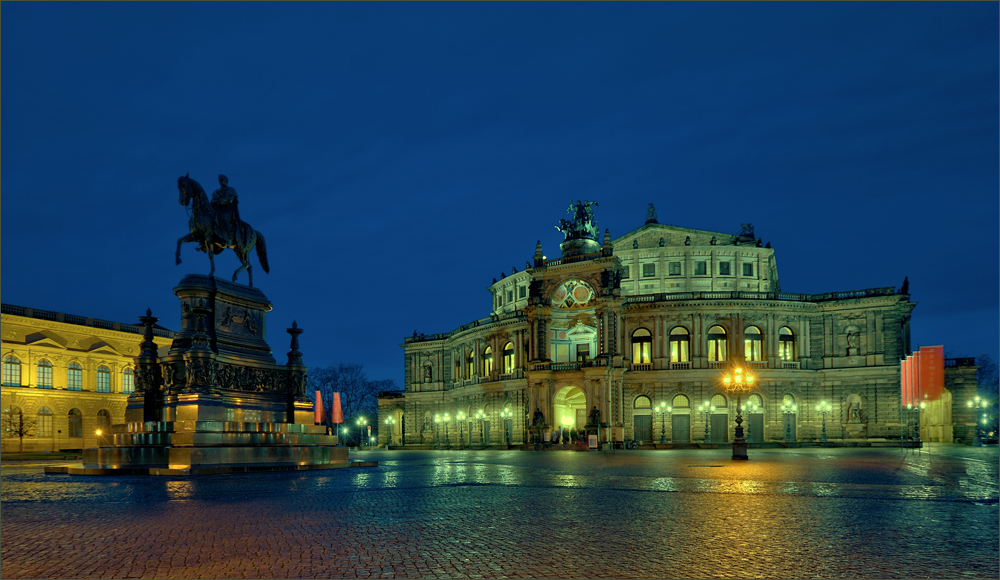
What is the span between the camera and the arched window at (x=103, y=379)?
8100cm

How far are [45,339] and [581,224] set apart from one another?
2122 inches

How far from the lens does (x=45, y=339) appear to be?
76000 mm

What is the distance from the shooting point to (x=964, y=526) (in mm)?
11766

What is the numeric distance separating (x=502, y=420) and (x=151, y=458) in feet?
186

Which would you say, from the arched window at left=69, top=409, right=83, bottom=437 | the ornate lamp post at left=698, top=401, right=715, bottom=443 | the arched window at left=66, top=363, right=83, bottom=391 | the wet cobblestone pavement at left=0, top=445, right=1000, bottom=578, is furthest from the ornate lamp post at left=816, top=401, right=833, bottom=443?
the arched window at left=66, top=363, right=83, bottom=391

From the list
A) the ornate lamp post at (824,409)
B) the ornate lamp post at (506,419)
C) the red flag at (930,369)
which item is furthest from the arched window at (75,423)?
the red flag at (930,369)

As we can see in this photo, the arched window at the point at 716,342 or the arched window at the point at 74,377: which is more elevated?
the arched window at the point at 716,342

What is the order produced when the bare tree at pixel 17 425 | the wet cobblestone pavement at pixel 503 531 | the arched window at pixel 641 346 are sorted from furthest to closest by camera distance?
1. the arched window at pixel 641 346
2. the bare tree at pixel 17 425
3. the wet cobblestone pavement at pixel 503 531

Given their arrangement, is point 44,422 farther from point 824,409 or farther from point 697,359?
point 824,409

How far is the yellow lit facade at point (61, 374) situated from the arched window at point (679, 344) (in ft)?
170

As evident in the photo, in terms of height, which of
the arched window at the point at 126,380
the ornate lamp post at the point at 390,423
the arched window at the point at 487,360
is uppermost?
the arched window at the point at 487,360

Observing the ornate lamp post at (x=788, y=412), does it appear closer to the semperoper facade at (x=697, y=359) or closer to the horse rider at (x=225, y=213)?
the semperoper facade at (x=697, y=359)

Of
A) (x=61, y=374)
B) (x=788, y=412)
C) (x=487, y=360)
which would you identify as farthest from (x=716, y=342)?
(x=61, y=374)

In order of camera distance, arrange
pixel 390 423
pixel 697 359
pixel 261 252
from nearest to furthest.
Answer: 1. pixel 261 252
2. pixel 697 359
3. pixel 390 423
